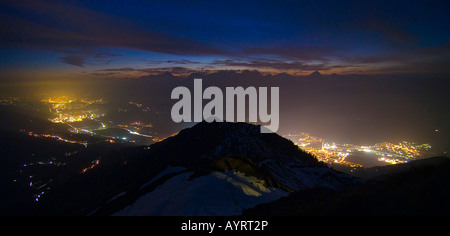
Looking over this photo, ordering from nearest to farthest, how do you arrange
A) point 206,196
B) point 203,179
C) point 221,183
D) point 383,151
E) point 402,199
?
point 402,199, point 206,196, point 221,183, point 203,179, point 383,151

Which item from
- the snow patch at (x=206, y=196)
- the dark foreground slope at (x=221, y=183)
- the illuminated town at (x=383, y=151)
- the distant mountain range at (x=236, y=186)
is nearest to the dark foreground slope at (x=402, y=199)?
the distant mountain range at (x=236, y=186)

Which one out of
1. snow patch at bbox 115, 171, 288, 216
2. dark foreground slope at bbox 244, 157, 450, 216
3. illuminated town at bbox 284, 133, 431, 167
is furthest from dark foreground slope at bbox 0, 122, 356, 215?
illuminated town at bbox 284, 133, 431, 167

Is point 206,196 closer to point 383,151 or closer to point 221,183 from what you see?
point 221,183

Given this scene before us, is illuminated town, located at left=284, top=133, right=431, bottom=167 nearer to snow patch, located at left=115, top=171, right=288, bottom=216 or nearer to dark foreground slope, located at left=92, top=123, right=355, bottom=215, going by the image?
dark foreground slope, located at left=92, top=123, right=355, bottom=215

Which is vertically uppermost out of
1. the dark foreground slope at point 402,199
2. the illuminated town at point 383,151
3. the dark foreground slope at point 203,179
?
the dark foreground slope at point 402,199

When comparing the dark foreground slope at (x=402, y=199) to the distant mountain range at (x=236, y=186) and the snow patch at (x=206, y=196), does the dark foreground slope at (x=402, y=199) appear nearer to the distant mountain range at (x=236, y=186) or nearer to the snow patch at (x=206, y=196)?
the distant mountain range at (x=236, y=186)

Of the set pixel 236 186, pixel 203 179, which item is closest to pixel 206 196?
pixel 203 179

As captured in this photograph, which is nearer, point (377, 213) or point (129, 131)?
point (377, 213)

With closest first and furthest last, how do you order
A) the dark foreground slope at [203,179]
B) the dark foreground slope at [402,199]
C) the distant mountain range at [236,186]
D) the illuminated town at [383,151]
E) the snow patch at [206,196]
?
the dark foreground slope at [402,199] → the distant mountain range at [236,186] → the snow patch at [206,196] → the dark foreground slope at [203,179] → the illuminated town at [383,151]
